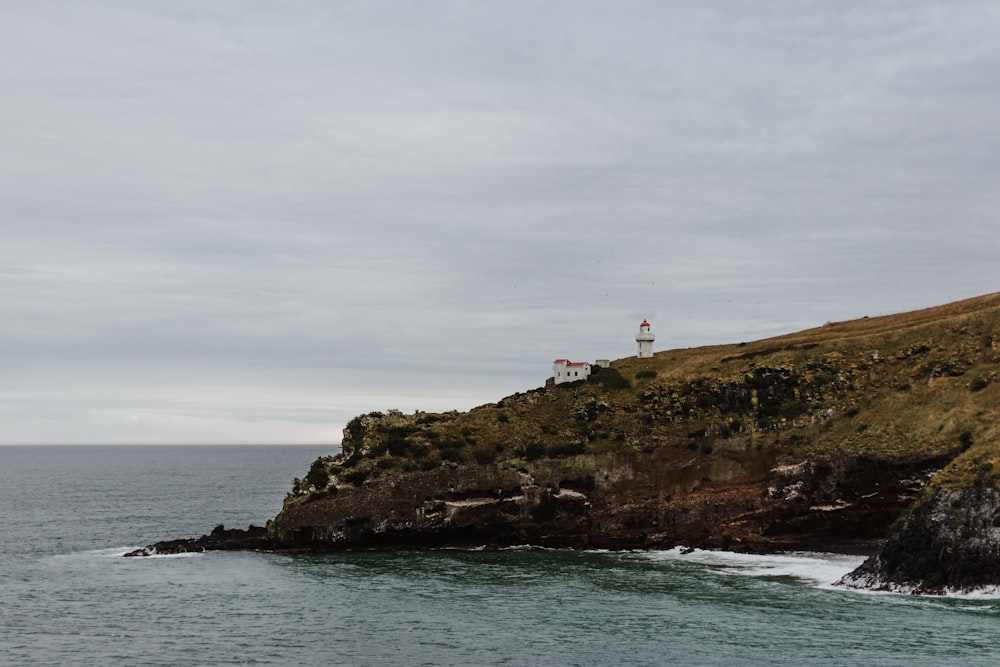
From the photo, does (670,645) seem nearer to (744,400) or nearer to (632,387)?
(744,400)

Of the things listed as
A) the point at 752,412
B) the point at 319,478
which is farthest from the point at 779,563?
the point at 319,478

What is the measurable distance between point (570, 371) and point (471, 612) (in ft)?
208

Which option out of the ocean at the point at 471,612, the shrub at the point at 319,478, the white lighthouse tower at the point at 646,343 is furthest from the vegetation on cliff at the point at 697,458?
the white lighthouse tower at the point at 646,343

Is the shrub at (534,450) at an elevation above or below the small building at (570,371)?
below

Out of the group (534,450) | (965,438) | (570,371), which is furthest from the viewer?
(570,371)

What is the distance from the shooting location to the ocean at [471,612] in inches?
2215

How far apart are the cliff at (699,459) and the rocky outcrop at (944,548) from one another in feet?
4.53

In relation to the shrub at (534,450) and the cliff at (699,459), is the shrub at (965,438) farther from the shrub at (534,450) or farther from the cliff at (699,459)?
the shrub at (534,450)

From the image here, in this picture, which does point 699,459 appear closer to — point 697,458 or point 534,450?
point 697,458

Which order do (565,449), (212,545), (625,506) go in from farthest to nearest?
(565,449)
(625,506)
(212,545)

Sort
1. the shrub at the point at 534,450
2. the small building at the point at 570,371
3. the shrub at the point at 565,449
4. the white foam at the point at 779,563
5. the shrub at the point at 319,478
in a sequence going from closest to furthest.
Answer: the white foam at the point at 779,563 → the shrub at the point at 319,478 → the shrub at the point at 534,450 → the shrub at the point at 565,449 → the small building at the point at 570,371

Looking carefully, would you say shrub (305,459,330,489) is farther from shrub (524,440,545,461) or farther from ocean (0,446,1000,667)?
shrub (524,440,545,461)

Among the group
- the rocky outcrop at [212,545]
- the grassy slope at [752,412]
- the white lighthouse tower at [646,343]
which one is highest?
the white lighthouse tower at [646,343]

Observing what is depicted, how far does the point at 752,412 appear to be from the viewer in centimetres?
10844
